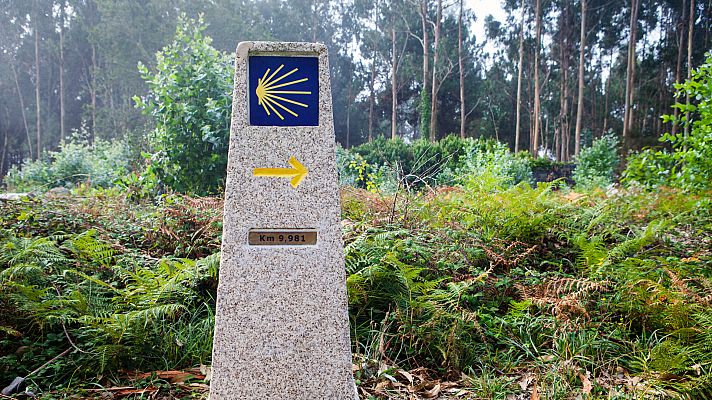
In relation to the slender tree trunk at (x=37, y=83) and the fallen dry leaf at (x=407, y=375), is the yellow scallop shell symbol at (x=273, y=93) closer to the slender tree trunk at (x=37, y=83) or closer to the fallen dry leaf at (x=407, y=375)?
the fallen dry leaf at (x=407, y=375)

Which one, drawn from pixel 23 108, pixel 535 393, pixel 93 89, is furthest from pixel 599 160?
pixel 23 108

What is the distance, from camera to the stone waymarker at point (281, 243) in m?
2.16

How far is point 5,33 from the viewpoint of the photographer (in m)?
26.1

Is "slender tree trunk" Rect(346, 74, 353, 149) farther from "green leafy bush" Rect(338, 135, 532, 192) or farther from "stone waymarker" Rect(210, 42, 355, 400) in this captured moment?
"stone waymarker" Rect(210, 42, 355, 400)

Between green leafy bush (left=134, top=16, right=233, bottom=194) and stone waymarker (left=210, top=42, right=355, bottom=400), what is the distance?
3833mm

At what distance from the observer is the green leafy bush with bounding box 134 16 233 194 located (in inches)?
234

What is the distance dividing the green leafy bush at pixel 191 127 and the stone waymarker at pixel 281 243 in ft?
12.6

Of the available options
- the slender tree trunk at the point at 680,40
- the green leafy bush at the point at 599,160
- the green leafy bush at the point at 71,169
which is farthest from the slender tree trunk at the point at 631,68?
the green leafy bush at the point at 71,169

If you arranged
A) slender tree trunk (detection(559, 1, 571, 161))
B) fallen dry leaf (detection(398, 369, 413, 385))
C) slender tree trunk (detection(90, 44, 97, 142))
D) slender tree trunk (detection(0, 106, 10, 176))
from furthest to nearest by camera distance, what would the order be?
1. slender tree trunk (detection(90, 44, 97, 142))
2. slender tree trunk (detection(0, 106, 10, 176))
3. slender tree trunk (detection(559, 1, 571, 161))
4. fallen dry leaf (detection(398, 369, 413, 385))

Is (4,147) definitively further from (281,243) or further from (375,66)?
(281,243)

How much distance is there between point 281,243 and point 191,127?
4.28 meters

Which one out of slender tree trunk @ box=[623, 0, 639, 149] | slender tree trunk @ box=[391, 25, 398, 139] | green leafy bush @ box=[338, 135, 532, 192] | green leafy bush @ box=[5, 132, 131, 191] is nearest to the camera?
green leafy bush @ box=[338, 135, 532, 192]

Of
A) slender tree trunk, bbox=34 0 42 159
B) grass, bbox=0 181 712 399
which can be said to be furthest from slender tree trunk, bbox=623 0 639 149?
slender tree trunk, bbox=34 0 42 159

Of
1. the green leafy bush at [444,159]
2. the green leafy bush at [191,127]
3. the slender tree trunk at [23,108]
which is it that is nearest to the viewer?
the green leafy bush at [191,127]
